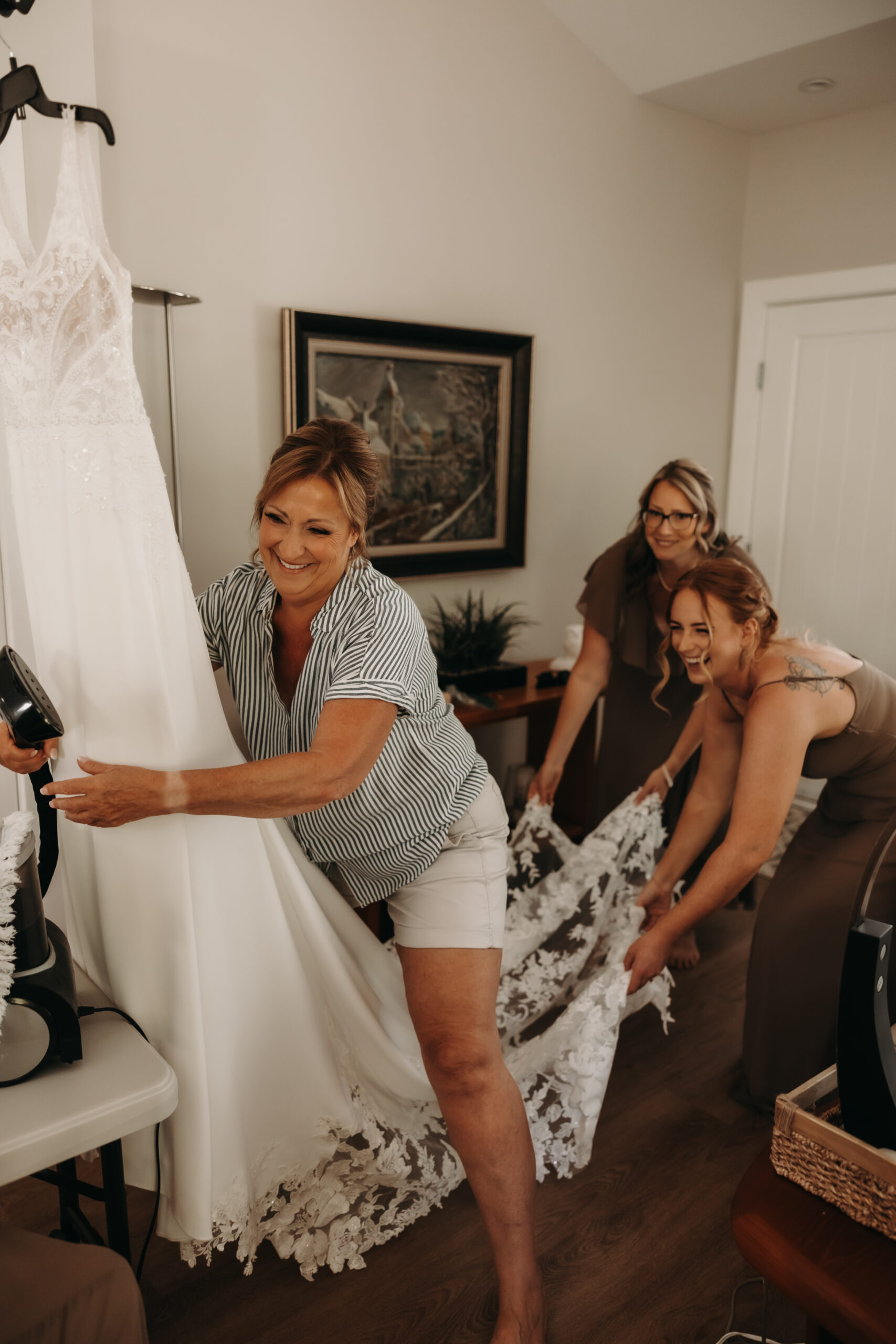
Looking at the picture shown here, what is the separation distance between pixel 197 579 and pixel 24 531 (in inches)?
57.2

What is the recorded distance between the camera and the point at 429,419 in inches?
119

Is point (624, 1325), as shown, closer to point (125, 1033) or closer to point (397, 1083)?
point (397, 1083)

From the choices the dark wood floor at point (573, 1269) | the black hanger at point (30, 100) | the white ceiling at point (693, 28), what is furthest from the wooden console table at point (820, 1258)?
the white ceiling at point (693, 28)

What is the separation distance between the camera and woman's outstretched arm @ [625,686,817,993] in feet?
6.11

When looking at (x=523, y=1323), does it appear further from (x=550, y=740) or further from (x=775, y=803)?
(x=550, y=740)

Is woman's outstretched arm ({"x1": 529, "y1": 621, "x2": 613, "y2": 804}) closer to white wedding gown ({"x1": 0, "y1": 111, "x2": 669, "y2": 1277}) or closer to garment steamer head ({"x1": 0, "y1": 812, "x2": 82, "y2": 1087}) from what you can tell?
white wedding gown ({"x1": 0, "y1": 111, "x2": 669, "y2": 1277})

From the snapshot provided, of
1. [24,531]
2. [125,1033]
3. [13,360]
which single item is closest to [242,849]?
[125,1033]

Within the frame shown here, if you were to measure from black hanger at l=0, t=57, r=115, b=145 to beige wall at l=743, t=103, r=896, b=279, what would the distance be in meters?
3.20

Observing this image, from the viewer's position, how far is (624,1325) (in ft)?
5.12

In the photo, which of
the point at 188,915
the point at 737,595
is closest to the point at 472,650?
the point at 737,595

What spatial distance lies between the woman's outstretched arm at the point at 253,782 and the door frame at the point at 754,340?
9.01 ft

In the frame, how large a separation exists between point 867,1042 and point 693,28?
3191mm

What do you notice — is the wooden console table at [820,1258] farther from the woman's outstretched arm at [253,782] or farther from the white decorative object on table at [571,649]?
the white decorative object on table at [571,649]

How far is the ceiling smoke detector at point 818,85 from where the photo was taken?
326cm
